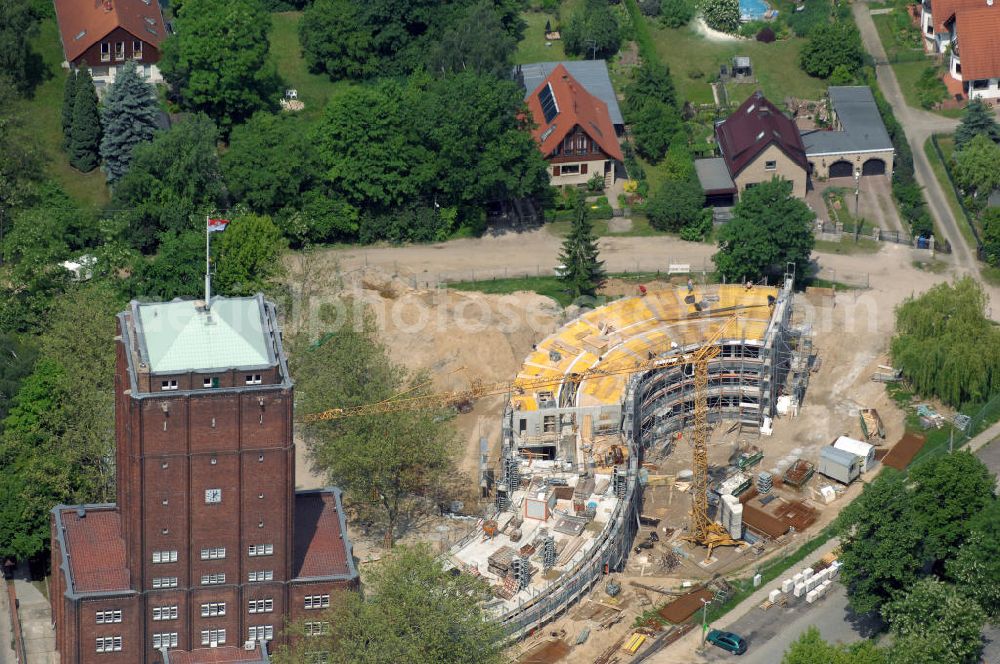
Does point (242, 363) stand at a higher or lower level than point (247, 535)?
higher

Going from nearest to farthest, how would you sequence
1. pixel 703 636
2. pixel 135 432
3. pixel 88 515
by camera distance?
pixel 135 432 → pixel 88 515 → pixel 703 636

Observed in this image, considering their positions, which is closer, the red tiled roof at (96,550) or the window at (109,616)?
the window at (109,616)

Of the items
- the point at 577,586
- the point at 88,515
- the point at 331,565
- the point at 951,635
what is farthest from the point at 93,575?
the point at 951,635

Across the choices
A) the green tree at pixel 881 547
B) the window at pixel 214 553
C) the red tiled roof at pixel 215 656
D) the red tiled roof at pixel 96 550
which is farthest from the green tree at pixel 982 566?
the red tiled roof at pixel 96 550

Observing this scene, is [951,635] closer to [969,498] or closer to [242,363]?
[969,498]

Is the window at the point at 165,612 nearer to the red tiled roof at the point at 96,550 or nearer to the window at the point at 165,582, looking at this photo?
the window at the point at 165,582

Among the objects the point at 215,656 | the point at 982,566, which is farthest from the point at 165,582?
the point at 982,566
